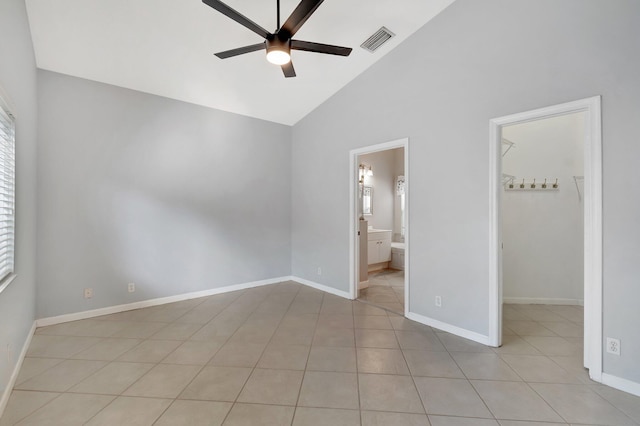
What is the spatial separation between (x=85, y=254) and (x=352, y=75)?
4.08m

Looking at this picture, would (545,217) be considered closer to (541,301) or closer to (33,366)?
(541,301)

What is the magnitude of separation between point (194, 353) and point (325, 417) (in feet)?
4.59

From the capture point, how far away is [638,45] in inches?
76.0

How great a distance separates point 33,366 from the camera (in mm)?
2232

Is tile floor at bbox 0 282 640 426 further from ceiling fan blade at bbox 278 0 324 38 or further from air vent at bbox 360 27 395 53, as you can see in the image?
air vent at bbox 360 27 395 53

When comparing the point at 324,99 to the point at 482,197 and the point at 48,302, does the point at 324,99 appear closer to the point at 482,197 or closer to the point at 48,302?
the point at 482,197

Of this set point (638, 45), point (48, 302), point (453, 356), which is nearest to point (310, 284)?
point (453, 356)

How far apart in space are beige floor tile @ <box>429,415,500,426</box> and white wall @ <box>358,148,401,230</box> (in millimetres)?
4727

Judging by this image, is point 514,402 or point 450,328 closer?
point 514,402

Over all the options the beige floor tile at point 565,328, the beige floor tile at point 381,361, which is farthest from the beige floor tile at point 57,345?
the beige floor tile at point 565,328

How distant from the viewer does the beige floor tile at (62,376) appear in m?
1.97

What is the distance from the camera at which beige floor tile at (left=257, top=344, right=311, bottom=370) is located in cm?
226

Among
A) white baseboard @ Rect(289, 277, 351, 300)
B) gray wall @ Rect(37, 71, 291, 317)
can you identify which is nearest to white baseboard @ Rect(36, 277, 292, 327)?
gray wall @ Rect(37, 71, 291, 317)

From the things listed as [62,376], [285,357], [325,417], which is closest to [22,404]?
[62,376]
